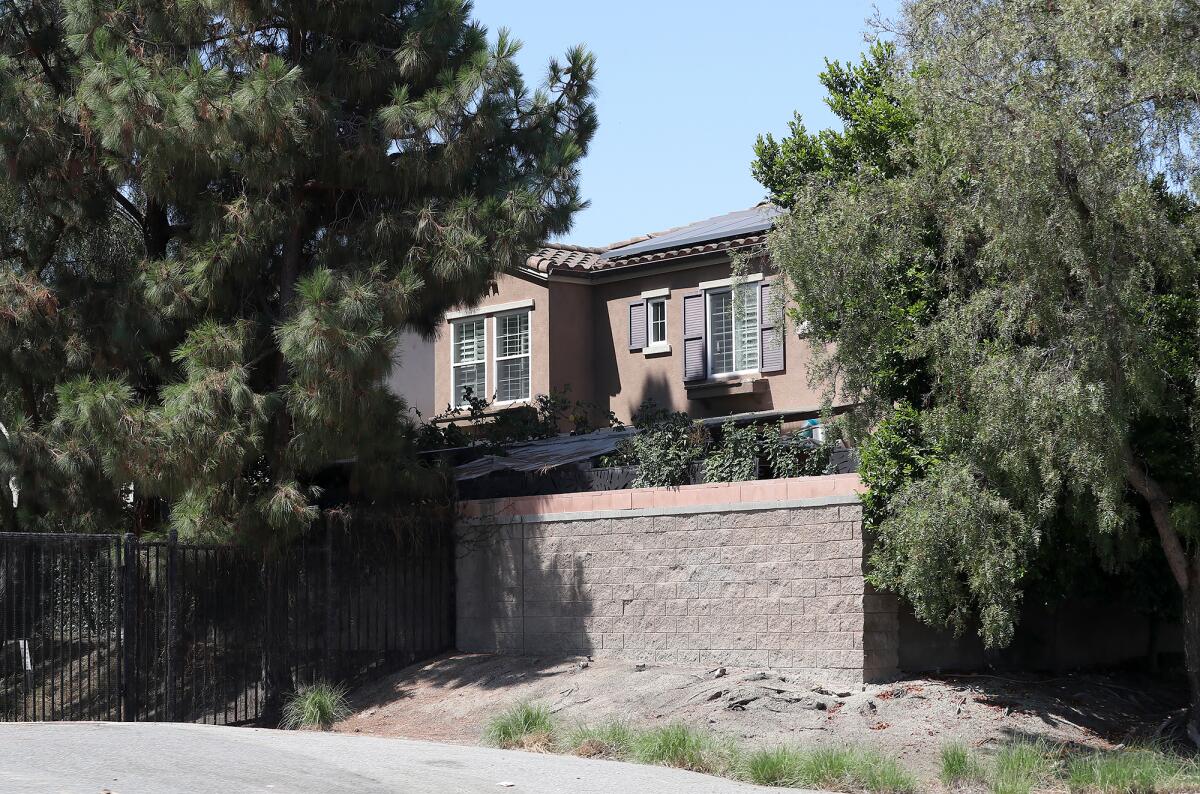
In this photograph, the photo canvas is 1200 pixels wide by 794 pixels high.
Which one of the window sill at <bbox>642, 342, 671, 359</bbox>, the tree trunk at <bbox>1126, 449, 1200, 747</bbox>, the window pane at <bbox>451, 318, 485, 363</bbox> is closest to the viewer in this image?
the tree trunk at <bbox>1126, 449, 1200, 747</bbox>

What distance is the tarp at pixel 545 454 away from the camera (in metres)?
18.5

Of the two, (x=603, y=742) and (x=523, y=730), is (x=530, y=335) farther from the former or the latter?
(x=603, y=742)

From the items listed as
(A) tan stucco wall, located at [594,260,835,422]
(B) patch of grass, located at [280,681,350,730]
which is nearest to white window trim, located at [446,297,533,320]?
(A) tan stucco wall, located at [594,260,835,422]

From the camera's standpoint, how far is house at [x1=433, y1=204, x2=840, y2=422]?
24.4 metres

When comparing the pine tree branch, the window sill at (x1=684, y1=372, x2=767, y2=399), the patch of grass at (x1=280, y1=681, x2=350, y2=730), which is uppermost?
the window sill at (x1=684, y1=372, x2=767, y2=399)

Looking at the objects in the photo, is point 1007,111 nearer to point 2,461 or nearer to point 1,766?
point 1,766

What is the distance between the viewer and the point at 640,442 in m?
17.3

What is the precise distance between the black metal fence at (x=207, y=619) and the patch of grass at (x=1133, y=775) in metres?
8.79

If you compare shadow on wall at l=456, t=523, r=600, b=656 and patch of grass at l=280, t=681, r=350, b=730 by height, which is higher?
shadow on wall at l=456, t=523, r=600, b=656

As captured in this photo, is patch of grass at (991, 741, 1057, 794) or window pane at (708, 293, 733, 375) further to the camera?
window pane at (708, 293, 733, 375)

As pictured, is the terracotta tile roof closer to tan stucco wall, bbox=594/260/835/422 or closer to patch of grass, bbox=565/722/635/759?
tan stucco wall, bbox=594/260/835/422

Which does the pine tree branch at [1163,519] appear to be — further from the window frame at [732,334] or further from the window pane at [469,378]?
the window pane at [469,378]

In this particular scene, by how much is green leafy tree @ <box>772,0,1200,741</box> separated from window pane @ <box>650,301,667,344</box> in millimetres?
12163

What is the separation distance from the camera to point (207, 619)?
16.7 m
